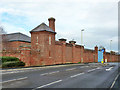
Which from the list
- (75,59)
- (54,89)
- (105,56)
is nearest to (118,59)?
(105,56)

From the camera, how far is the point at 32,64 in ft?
88.8

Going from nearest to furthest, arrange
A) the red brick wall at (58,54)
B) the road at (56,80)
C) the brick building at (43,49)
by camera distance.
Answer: the road at (56,80), the brick building at (43,49), the red brick wall at (58,54)

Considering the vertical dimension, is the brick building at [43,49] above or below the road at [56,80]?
above

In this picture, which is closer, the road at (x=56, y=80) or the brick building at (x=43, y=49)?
the road at (x=56, y=80)

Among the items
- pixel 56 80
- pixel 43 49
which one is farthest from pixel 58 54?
pixel 56 80

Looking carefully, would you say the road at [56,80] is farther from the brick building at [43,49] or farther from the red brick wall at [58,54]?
the red brick wall at [58,54]

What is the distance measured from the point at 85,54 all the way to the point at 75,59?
7.23 m

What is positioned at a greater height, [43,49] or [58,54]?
[43,49]

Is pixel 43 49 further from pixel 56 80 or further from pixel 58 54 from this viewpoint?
pixel 56 80

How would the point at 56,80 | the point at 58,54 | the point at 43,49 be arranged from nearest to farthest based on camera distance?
the point at 56,80 < the point at 43,49 < the point at 58,54

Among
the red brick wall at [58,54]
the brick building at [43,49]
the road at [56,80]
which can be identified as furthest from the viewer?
the red brick wall at [58,54]

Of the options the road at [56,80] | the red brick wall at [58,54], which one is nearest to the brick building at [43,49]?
the red brick wall at [58,54]

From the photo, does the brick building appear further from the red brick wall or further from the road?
the road

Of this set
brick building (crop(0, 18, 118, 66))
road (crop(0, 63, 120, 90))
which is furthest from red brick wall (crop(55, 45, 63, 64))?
road (crop(0, 63, 120, 90))
